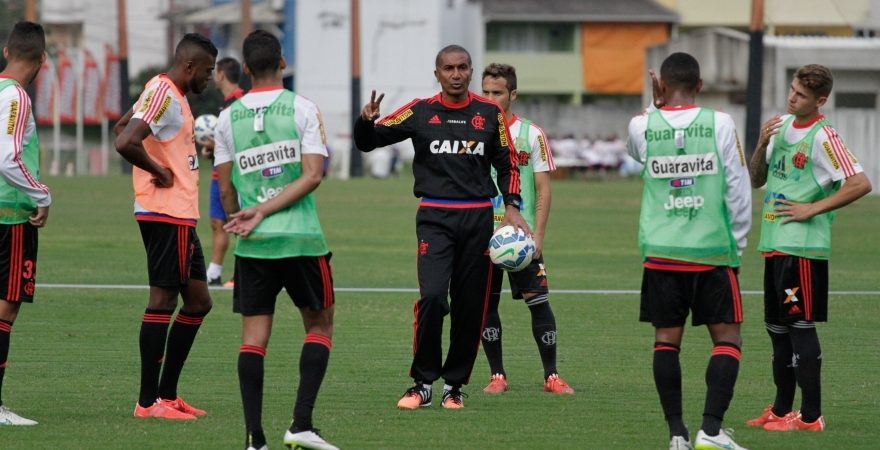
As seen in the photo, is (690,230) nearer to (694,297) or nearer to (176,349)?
(694,297)

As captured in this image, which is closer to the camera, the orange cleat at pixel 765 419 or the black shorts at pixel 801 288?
the black shorts at pixel 801 288

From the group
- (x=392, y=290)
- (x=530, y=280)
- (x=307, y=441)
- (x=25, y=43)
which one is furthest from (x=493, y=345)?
(x=392, y=290)

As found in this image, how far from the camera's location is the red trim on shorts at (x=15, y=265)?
27.0ft

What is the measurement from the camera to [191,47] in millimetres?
8336

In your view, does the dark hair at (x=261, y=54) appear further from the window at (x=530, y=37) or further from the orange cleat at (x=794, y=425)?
the window at (x=530, y=37)

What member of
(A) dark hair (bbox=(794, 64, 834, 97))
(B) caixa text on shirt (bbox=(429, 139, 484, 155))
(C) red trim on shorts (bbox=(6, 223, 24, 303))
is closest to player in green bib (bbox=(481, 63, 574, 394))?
(B) caixa text on shirt (bbox=(429, 139, 484, 155))

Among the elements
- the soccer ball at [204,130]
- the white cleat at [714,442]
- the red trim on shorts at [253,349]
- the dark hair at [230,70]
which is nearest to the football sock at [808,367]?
the white cleat at [714,442]

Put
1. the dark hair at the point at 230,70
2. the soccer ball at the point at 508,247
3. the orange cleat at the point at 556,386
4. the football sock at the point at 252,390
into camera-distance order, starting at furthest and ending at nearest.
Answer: the dark hair at the point at 230,70 < the orange cleat at the point at 556,386 < the soccer ball at the point at 508,247 < the football sock at the point at 252,390

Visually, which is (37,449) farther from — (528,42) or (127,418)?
(528,42)

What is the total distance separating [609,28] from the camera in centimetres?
7625

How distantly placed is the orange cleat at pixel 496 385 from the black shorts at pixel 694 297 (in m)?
2.25

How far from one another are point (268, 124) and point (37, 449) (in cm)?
221

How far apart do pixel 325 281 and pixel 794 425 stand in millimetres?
3079

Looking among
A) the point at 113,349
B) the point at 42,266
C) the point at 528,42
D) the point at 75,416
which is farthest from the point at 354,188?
the point at 528,42
